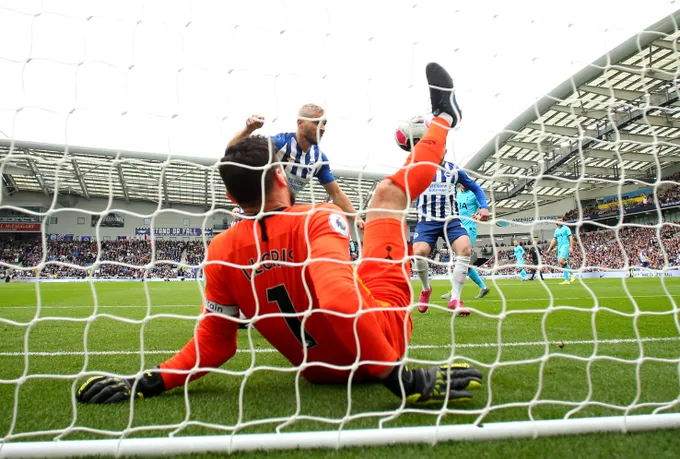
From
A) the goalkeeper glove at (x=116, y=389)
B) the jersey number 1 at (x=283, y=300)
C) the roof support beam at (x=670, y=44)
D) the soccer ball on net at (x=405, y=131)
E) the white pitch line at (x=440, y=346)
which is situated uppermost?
the roof support beam at (x=670, y=44)

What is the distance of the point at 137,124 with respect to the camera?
1.81 metres

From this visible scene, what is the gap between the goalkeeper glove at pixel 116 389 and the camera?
1.74 meters

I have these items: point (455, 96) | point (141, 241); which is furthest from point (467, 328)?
point (141, 241)

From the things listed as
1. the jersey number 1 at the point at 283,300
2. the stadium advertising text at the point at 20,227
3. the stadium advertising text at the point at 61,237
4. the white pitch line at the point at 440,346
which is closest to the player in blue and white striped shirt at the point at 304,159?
the jersey number 1 at the point at 283,300

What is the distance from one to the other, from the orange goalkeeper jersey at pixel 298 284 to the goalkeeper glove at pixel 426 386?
0.09m

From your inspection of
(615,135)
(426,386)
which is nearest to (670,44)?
(615,135)

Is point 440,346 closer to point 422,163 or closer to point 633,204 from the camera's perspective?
point 422,163

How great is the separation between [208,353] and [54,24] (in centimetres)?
142

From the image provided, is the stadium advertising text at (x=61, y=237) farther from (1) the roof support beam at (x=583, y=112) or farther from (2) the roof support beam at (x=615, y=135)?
(1) the roof support beam at (x=583, y=112)

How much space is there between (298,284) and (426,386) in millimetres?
596

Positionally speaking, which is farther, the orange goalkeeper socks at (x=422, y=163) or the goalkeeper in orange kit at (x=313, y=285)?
the orange goalkeeper socks at (x=422, y=163)

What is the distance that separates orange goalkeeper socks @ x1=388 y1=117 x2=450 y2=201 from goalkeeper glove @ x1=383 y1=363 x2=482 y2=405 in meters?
0.71

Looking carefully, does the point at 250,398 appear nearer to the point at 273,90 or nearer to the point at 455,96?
the point at 273,90

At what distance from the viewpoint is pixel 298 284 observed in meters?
1.71
